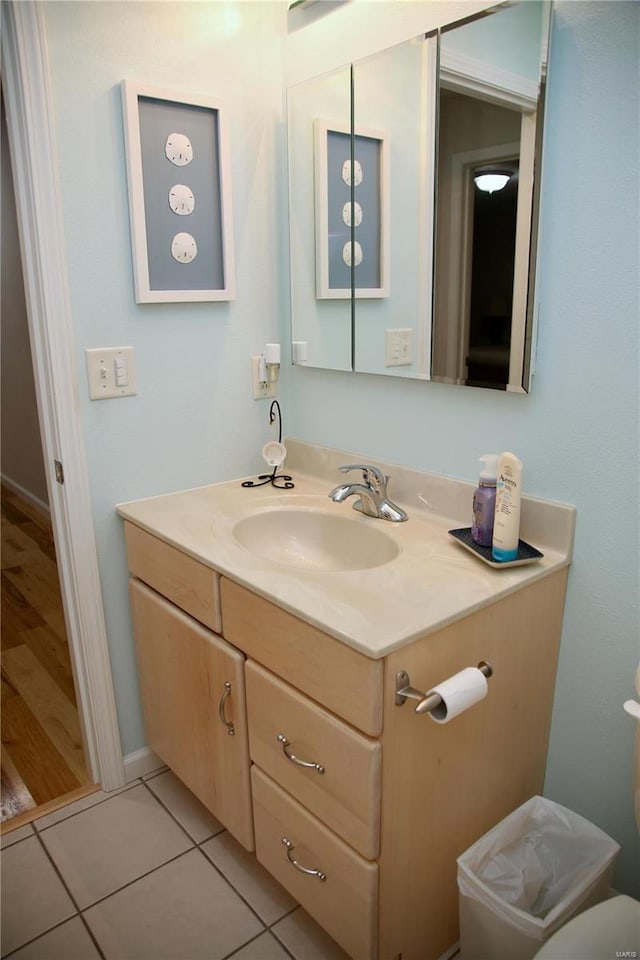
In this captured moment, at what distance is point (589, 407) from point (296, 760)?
2.80 feet

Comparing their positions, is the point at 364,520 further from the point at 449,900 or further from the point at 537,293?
the point at 449,900

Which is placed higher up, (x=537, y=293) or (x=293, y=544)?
(x=537, y=293)

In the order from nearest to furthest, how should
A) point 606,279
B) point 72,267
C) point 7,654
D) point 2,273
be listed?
point 606,279 < point 72,267 < point 7,654 < point 2,273

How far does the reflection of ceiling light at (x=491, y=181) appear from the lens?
1.32m

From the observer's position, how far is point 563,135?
4.03 ft

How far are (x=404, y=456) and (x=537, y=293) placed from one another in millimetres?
515

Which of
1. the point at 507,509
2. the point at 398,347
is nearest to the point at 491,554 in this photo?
the point at 507,509

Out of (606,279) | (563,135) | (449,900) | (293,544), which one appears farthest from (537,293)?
(449,900)

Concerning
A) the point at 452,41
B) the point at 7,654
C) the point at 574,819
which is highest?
the point at 452,41

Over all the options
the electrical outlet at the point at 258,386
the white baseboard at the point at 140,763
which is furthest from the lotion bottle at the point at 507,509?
the white baseboard at the point at 140,763

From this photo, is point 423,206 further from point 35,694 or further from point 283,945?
point 35,694

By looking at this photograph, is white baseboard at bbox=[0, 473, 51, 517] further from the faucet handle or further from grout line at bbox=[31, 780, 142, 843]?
the faucet handle

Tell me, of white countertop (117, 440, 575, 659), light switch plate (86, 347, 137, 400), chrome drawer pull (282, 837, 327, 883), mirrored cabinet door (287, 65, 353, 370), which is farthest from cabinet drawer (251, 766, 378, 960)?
mirrored cabinet door (287, 65, 353, 370)

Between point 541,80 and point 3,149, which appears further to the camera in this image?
point 3,149
